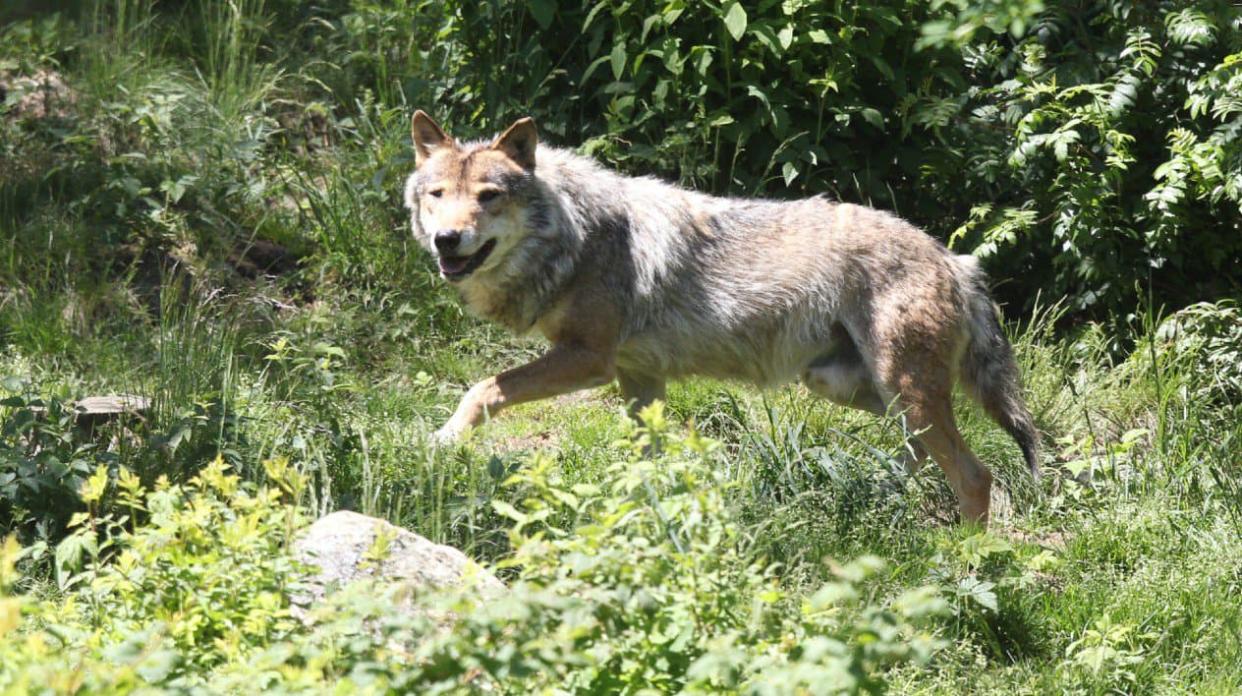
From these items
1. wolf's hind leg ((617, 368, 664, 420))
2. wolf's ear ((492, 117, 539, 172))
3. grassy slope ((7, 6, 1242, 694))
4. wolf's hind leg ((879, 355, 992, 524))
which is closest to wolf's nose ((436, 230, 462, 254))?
wolf's ear ((492, 117, 539, 172))

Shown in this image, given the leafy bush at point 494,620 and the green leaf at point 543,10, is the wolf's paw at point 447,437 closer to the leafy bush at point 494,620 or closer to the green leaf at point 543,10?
the leafy bush at point 494,620

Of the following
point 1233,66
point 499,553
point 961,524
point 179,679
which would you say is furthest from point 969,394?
point 179,679

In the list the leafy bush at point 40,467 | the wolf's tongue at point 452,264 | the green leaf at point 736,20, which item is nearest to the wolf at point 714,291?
the wolf's tongue at point 452,264

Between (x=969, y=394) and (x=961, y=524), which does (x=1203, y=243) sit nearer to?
(x=969, y=394)

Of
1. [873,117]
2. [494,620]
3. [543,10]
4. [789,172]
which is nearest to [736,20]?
[789,172]

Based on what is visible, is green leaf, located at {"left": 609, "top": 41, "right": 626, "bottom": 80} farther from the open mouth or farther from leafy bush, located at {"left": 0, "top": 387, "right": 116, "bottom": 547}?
leafy bush, located at {"left": 0, "top": 387, "right": 116, "bottom": 547}

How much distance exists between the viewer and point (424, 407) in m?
7.37

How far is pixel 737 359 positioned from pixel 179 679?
3.91m

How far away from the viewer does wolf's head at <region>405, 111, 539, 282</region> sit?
646 centimetres

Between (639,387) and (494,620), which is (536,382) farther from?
(494,620)

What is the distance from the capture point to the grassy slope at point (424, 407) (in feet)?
17.6

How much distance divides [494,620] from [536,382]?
329cm

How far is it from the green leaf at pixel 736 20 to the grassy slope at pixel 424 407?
1.91m

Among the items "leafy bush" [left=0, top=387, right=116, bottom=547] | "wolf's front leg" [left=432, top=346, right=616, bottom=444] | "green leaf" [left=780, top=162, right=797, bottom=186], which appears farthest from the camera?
"green leaf" [left=780, top=162, right=797, bottom=186]
